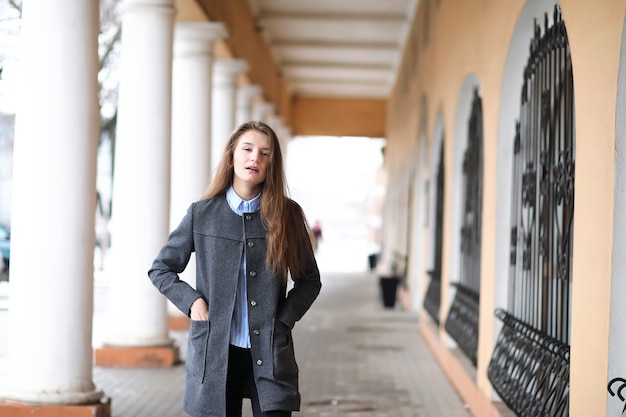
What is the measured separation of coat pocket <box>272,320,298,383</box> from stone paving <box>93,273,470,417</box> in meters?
4.04

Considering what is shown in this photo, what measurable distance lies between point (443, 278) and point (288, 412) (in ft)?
26.7

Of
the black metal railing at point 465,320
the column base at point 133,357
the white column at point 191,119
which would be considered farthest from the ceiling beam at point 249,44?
the black metal railing at point 465,320

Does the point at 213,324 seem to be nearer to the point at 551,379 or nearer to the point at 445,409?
the point at 551,379

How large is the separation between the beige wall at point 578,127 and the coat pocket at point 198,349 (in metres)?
1.84

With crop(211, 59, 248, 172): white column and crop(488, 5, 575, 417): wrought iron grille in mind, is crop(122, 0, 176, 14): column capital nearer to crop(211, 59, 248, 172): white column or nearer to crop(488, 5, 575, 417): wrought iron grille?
crop(488, 5, 575, 417): wrought iron grille

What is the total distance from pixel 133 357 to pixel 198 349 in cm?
669

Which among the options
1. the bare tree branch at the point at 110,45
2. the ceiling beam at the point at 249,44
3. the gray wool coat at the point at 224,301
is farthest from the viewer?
the bare tree branch at the point at 110,45

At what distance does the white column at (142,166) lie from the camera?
1053 cm

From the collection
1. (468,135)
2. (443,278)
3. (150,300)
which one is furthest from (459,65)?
(150,300)

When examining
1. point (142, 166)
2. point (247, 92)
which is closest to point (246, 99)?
point (247, 92)

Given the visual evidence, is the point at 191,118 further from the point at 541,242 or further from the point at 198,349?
the point at 198,349

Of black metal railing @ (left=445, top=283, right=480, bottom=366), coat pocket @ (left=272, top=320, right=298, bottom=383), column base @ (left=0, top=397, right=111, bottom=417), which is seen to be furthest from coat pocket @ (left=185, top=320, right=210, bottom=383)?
black metal railing @ (left=445, top=283, right=480, bottom=366)

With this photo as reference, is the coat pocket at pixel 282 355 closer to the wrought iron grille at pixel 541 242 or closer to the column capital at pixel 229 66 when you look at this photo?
the wrought iron grille at pixel 541 242

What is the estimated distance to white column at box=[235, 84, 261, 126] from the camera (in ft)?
66.2
